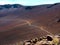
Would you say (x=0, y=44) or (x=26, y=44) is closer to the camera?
(x=26, y=44)

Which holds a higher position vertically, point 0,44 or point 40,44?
point 40,44

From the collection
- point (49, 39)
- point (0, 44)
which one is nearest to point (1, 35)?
point (0, 44)

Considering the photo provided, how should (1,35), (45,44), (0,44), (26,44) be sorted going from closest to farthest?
1. (45,44)
2. (26,44)
3. (0,44)
4. (1,35)

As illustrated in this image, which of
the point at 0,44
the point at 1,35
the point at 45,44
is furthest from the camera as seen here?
the point at 1,35

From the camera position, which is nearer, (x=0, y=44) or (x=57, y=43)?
(x=57, y=43)

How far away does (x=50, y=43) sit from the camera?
68.6ft

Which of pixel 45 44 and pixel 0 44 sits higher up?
pixel 45 44

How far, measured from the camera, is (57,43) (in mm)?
21094

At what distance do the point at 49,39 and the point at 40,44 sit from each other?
2.41m

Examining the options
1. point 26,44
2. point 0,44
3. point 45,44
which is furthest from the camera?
point 0,44

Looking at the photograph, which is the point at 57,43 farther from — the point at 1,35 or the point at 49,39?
the point at 1,35

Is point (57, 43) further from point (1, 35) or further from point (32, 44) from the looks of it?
point (1, 35)

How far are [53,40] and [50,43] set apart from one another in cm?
149

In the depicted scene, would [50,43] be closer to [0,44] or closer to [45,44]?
[45,44]
